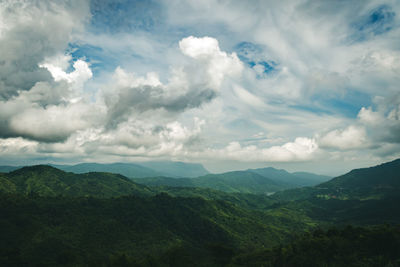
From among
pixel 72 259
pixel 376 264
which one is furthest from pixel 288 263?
pixel 72 259

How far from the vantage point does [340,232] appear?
14012 centimetres

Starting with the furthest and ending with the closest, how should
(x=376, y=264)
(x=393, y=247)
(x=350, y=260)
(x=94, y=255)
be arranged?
(x=94, y=255), (x=393, y=247), (x=350, y=260), (x=376, y=264)

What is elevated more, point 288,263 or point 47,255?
point 288,263

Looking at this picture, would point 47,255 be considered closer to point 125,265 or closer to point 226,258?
Result: point 125,265

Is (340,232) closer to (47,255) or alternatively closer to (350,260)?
(350,260)

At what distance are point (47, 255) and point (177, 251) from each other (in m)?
119

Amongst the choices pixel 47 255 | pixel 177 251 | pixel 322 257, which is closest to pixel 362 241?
pixel 322 257

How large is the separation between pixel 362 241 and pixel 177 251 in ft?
337

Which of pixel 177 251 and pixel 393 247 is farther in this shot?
pixel 177 251

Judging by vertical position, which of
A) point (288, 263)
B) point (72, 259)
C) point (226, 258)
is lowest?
point (72, 259)

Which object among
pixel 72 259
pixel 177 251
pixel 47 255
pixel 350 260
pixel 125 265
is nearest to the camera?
pixel 350 260

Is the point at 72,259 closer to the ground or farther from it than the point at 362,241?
closer to the ground

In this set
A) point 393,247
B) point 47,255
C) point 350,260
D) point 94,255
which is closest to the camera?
point 350,260

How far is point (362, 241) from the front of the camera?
4358 inches
